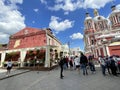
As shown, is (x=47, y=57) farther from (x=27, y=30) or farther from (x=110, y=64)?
(x=27, y=30)

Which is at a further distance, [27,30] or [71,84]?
[27,30]

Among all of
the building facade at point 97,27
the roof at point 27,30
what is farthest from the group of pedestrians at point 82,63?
the building facade at point 97,27

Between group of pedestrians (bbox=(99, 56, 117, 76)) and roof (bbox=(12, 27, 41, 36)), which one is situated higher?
roof (bbox=(12, 27, 41, 36))

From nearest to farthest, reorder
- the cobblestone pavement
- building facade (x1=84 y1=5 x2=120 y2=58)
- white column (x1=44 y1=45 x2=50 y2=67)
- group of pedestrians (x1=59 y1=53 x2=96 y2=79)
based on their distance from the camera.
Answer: the cobblestone pavement → group of pedestrians (x1=59 y1=53 x2=96 y2=79) → white column (x1=44 y1=45 x2=50 y2=67) → building facade (x1=84 y1=5 x2=120 y2=58)

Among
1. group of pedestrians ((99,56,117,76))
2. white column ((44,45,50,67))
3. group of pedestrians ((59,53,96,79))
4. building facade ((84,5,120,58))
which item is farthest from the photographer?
building facade ((84,5,120,58))

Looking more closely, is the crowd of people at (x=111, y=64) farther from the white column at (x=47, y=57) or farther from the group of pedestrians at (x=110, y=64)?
the white column at (x=47, y=57)

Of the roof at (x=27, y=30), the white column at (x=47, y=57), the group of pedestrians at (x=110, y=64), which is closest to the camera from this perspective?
the group of pedestrians at (x=110, y=64)

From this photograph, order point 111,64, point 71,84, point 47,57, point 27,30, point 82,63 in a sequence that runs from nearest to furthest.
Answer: point 71,84, point 111,64, point 82,63, point 47,57, point 27,30

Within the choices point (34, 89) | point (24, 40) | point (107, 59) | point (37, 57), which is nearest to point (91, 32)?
point (24, 40)

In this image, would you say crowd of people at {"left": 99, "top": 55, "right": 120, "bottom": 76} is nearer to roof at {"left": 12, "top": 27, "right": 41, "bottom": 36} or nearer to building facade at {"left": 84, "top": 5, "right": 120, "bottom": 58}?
roof at {"left": 12, "top": 27, "right": 41, "bottom": 36}

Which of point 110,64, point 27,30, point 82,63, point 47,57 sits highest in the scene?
point 27,30

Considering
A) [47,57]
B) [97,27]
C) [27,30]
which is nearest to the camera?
[47,57]

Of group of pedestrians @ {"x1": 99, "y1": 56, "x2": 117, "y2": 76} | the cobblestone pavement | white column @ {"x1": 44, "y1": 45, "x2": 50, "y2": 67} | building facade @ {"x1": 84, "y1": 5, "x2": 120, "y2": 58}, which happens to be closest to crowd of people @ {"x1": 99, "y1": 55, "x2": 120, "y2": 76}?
group of pedestrians @ {"x1": 99, "y1": 56, "x2": 117, "y2": 76}

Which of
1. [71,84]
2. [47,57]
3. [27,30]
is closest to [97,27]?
[27,30]
